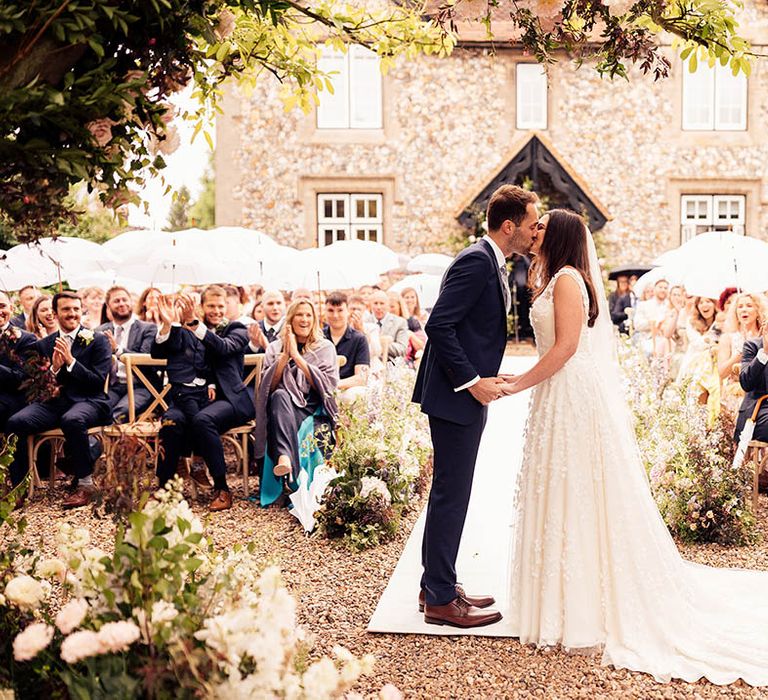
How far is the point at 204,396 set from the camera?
6918 millimetres

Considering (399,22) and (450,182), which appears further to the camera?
(450,182)

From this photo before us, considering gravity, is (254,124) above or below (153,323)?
above

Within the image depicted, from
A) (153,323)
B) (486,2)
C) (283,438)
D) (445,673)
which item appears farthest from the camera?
(153,323)

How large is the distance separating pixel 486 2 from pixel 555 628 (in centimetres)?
246

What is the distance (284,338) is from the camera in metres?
6.73

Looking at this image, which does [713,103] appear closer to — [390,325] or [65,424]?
[390,325]

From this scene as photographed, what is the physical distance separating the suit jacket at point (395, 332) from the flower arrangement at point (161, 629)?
776 cm

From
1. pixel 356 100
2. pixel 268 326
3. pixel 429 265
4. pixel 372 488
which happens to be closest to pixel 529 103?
pixel 356 100

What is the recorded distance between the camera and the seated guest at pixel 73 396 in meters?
6.84

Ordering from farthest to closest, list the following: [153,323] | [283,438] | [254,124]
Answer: [254,124] < [153,323] < [283,438]

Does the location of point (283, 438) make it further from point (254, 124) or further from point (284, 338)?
point (254, 124)

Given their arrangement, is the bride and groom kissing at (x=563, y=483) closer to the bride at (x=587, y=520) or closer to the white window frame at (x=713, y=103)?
the bride at (x=587, y=520)

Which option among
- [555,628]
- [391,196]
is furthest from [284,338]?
[391,196]

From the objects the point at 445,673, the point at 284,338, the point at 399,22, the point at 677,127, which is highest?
the point at 677,127
